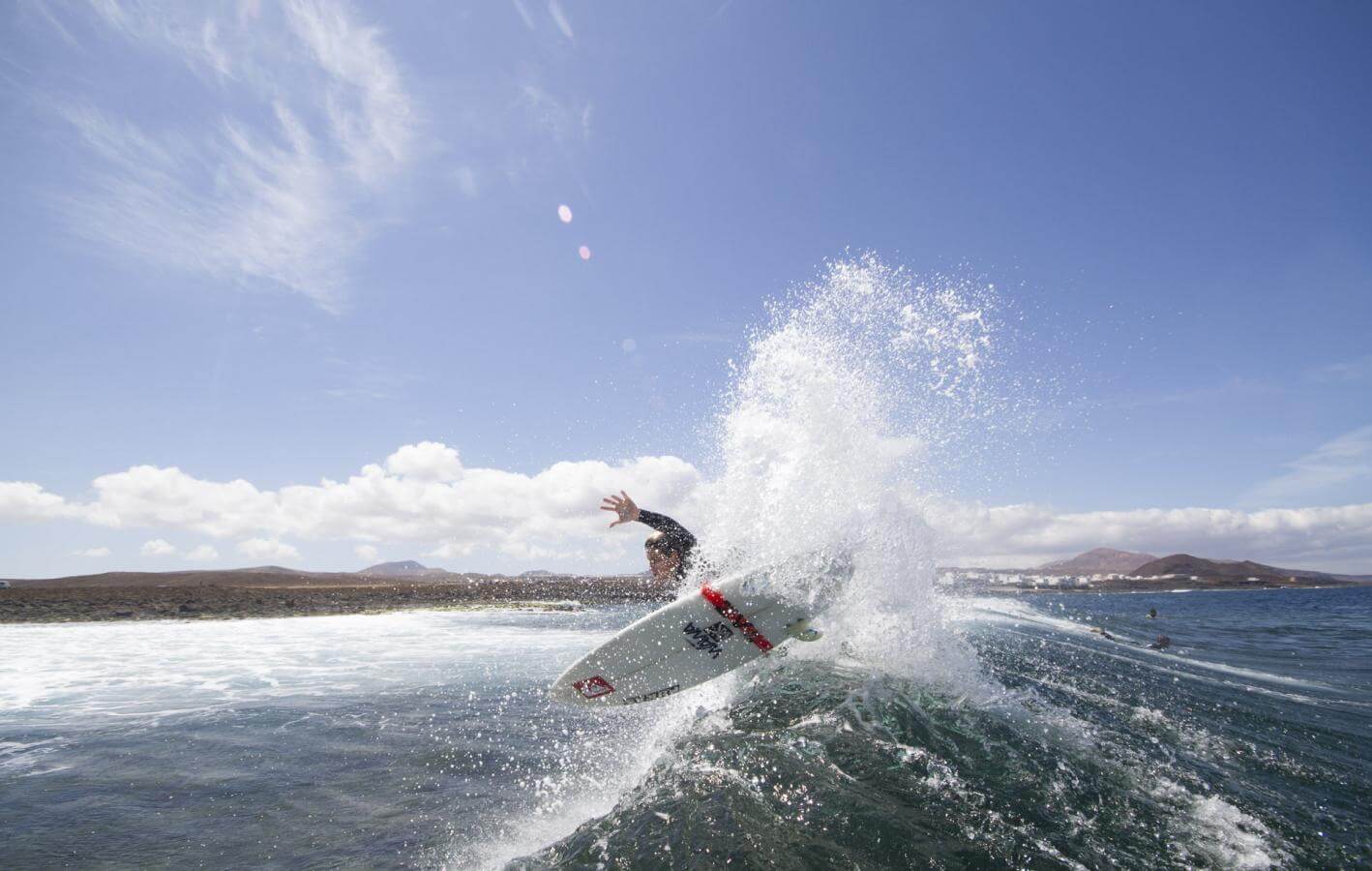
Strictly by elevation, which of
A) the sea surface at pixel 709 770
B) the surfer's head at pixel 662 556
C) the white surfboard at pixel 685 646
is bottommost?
the sea surface at pixel 709 770

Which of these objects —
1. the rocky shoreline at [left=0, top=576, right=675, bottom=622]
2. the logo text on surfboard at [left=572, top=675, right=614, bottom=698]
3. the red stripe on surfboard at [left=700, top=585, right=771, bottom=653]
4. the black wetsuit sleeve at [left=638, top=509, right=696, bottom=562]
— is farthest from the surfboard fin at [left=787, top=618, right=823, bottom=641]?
the rocky shoreline at [left=0, top=576, right=675, bottom=622]

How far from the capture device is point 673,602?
8.08m

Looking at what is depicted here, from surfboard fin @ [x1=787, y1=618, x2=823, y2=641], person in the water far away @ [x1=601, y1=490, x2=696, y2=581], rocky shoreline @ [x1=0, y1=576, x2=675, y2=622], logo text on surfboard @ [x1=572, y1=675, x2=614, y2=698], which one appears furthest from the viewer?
rocky shoreline @ [x1=0, y1=576, x2=675, y2=622]

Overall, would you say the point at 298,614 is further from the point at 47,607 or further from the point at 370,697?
the point at 370,697

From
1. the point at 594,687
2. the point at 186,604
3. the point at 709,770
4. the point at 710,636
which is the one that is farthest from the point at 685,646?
the point at 186,604

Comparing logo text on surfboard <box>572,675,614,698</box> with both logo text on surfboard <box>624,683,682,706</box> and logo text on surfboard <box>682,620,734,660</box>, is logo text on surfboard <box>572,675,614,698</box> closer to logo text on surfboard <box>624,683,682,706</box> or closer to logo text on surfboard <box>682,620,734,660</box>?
logo text on surfboard <box>624,683,682,706</box>

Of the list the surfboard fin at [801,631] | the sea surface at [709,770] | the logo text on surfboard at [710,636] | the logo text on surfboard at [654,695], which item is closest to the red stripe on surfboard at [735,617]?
the logo text on surfboard at [710,636]

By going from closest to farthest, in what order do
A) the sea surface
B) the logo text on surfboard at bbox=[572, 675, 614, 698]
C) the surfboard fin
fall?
the sea surface < the logo text on surfboard at bbox=[572, 675, 614, 698] < the surfboard fin

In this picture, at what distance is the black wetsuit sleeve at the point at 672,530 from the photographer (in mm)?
9703

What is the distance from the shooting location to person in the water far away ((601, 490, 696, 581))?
31.8 ft

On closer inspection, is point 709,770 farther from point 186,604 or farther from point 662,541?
point 186,604

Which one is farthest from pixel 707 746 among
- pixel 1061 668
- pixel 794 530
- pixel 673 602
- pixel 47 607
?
pixel 47 607

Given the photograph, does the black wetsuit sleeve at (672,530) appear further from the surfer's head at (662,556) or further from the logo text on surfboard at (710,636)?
the logo text on surfboard at (710,636)

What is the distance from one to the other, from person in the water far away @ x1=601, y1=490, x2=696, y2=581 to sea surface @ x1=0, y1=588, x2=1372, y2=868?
203cm
